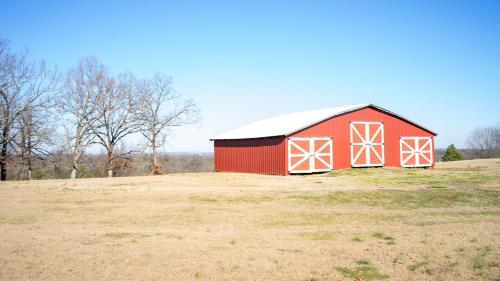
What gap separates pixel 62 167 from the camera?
36438mm

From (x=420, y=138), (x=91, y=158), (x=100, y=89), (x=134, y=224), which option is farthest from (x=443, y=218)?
(x=91, y=158)

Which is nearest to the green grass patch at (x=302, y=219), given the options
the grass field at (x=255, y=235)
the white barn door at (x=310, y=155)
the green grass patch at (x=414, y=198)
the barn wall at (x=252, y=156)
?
the grass field at (x=255, y=235)

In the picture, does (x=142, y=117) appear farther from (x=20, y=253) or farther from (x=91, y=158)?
(x=20, y=253)

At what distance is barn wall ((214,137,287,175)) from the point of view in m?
28.2

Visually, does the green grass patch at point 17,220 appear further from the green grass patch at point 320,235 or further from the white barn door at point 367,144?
the white barn door at point 367,144

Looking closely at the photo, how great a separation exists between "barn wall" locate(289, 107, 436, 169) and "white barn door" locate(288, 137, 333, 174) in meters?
0.39

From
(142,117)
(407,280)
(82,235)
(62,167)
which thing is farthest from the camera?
(142,117)

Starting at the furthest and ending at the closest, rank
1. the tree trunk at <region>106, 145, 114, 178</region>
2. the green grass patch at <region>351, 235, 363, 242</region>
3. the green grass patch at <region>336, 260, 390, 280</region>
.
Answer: the tree trunk at <region>106, 145, 114, 178</region> < the green grass patch at <region>351, 235, 363, 242</region> < the green grass patch at <region>336, 260, 390, 280</region>

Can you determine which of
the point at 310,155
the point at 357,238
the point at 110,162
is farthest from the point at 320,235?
the point at 110,162

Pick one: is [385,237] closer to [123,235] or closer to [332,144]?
[123,235]

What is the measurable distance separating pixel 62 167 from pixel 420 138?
1203 inches

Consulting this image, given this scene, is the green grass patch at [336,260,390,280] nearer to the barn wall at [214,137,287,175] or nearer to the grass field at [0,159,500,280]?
the grass field at [0,159,500,280]

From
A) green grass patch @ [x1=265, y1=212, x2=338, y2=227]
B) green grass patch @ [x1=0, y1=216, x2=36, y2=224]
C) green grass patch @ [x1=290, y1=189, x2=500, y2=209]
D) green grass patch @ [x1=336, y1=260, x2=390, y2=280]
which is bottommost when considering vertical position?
green grass patch @ [x1=336, y1=260, x2=390, y2=280]

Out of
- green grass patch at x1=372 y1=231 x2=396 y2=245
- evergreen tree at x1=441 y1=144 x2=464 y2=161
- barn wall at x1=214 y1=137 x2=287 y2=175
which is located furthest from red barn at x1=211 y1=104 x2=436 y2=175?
evergreen tree at x1=441 y1=144 x2=464 y2=161
